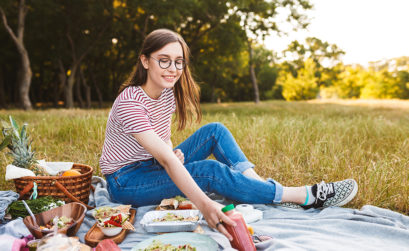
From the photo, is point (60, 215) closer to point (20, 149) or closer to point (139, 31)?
point (20, 149)

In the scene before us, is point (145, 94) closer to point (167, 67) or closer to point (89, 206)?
point (167, 67)

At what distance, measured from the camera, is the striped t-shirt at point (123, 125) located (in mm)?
2252

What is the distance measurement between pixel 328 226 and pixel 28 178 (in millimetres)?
2189

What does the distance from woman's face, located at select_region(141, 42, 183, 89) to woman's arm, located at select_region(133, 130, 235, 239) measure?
49 centimetres

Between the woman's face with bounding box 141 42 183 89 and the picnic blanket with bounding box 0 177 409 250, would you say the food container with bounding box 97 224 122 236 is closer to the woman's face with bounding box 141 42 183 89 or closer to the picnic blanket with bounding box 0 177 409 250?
the picnic blanket with bounding box 0 177 409 250

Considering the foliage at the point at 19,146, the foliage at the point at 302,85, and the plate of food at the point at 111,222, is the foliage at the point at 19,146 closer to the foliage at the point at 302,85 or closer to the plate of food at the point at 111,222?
the plate of food at the point at 111,222

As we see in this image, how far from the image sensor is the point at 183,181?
177 cm

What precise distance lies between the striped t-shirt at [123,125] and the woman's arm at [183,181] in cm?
31

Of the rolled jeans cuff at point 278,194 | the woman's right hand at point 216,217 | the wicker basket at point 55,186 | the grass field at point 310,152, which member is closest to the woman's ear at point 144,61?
the wicker basket at point 55,186

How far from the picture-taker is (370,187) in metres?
2.66

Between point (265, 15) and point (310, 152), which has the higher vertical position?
point (265, 15)

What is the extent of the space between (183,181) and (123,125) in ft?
2.34

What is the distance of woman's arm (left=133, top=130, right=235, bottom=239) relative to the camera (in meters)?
1.58

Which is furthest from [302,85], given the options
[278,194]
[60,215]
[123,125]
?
[60,215]
